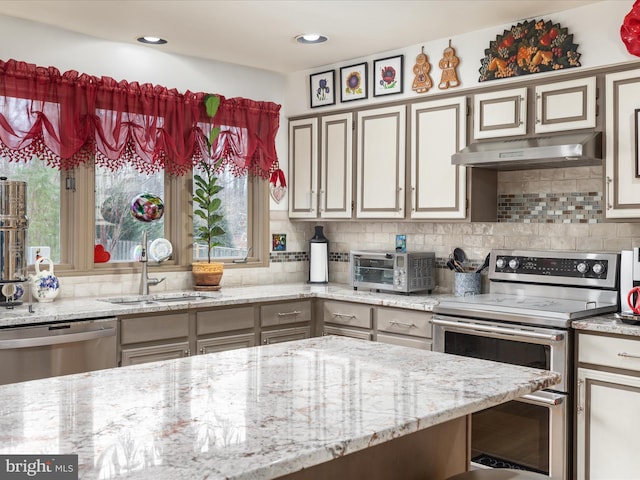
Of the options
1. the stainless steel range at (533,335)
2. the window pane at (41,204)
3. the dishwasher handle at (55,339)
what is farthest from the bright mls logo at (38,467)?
the window pane at (41,204)

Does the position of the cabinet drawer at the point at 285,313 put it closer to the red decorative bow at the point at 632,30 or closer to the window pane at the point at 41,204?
the window pane at the point at 41,204

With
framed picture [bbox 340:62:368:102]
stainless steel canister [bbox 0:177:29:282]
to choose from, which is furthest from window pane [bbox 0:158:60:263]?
framed picture [bbox 340:62:368:102]

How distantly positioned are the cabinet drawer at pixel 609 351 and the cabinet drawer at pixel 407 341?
92 cm

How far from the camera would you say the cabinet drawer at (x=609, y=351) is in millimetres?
2967

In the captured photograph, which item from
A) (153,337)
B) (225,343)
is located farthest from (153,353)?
(225,343)

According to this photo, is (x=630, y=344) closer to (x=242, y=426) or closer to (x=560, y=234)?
(x=560, y=234)

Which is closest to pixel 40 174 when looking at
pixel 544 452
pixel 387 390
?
pixel 387 390

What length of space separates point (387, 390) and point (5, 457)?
36.1 inches

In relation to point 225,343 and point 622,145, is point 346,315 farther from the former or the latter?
point 622,145

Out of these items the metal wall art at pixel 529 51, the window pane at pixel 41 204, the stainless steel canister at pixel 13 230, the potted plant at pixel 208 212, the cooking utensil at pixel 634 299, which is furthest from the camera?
the potted plant at pixel 208 212

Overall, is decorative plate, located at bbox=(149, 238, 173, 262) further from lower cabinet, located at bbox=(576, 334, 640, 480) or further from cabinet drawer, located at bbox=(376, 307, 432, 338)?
lower cabinet, located at bbox=(576, 334, 640, 480)

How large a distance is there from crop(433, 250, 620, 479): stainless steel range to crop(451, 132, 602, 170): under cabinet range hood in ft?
1.75

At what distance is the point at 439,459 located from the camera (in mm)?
2000

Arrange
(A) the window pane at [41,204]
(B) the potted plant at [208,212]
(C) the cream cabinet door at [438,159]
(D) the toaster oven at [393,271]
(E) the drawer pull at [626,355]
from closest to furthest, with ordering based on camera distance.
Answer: (E) the drawer pull at [626,355] < (A) the window pane at [41,204] < (C) the cream cabinet door at [438,159] < (D) the toaster oven at [393,271] < (B) the potted plant at [208,212]
